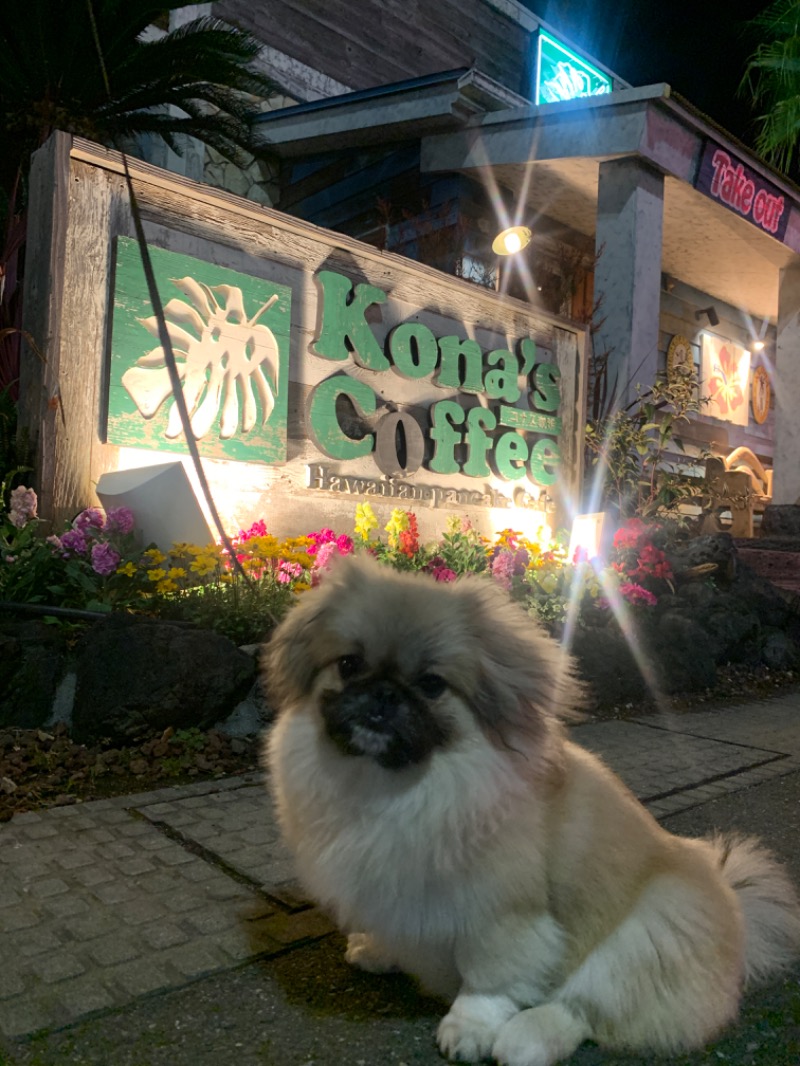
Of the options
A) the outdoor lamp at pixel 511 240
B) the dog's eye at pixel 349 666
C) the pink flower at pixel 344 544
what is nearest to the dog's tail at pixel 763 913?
the dog's eye at pixel 349 666

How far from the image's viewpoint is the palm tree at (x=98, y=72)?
10156mm

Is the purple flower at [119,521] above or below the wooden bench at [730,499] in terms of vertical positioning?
below

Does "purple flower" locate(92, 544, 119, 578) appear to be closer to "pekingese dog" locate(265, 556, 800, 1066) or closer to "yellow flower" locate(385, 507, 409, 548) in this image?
"yellow flower" locate(385, 507, 409, 548)

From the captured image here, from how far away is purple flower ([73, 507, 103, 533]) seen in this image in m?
5.69

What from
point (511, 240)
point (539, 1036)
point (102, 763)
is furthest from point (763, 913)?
point (511, 240)

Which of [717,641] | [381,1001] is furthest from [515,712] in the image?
[717,641]

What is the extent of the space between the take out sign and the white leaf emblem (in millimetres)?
7695

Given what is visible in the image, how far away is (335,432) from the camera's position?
7477 millimetres

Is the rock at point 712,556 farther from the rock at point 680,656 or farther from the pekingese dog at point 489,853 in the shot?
the pekingese dog at point 489,853

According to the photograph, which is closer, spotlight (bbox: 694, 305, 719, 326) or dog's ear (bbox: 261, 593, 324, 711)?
dog's ear (bbox: 261, 593, 324, 711)

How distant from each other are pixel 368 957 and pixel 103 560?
140 inches

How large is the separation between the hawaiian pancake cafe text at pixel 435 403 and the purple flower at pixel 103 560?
245 cm

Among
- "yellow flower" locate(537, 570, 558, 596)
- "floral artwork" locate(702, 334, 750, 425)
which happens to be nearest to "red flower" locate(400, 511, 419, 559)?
"yellow flower" locate(537, 570, 558, 596)

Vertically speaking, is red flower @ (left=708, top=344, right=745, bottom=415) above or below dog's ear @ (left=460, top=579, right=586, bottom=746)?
above
